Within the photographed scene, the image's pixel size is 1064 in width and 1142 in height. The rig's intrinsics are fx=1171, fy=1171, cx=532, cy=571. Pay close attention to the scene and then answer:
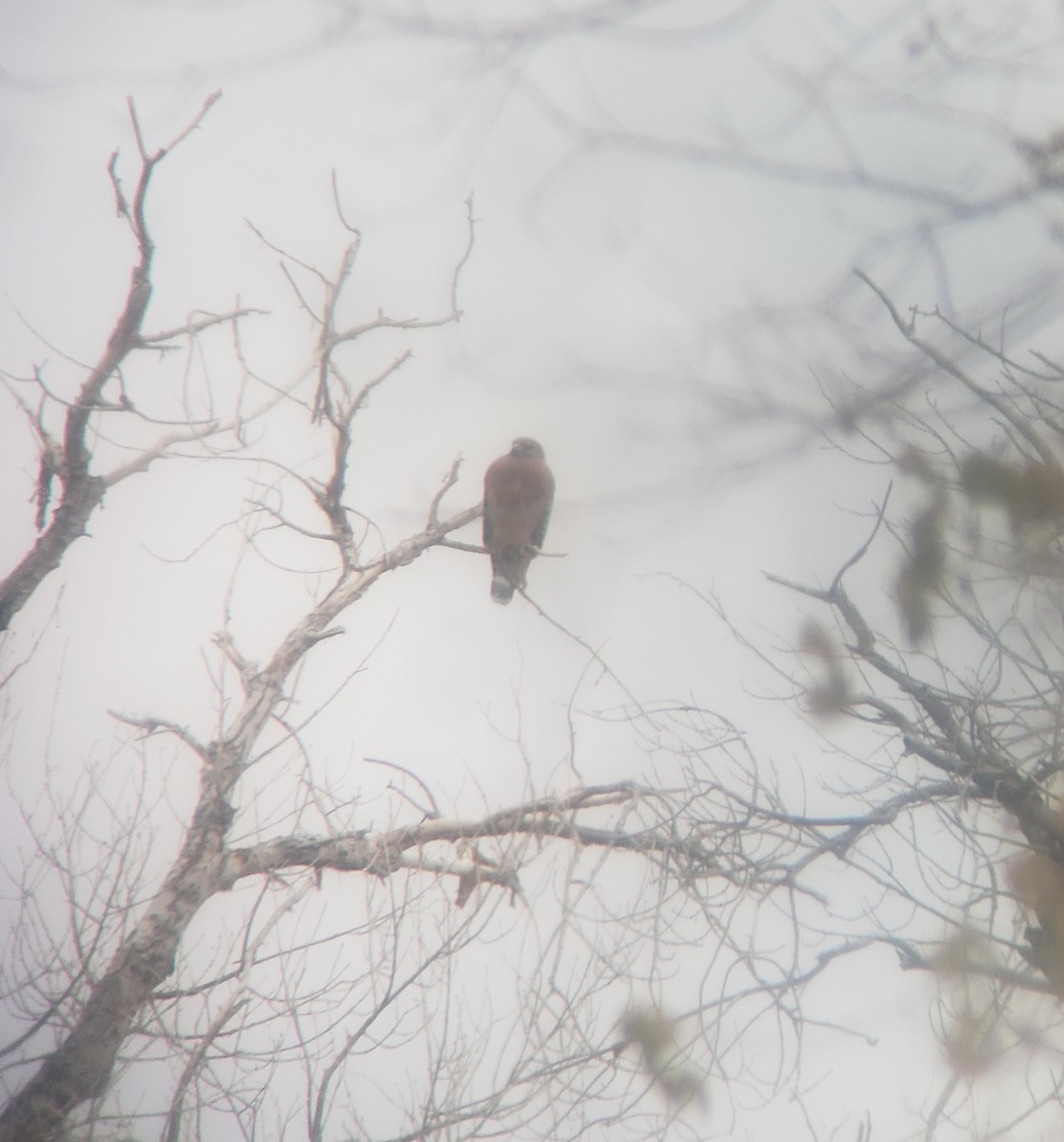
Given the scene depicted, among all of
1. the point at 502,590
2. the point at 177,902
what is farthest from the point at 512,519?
the point at 177,902

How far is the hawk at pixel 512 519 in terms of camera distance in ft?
21.9

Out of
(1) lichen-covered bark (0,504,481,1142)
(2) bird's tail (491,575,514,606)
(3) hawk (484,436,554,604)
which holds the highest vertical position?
(3) hawk (484,436,554,604)

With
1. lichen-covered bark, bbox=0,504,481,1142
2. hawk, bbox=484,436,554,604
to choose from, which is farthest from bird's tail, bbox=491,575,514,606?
lichen-covered bark, bbox=0,504,481,1142

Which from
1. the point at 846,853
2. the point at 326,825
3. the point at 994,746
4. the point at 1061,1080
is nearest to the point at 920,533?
the point at 1061,1080

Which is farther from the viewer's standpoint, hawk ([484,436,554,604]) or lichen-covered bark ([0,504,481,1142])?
hawk ([484,436,554,604])

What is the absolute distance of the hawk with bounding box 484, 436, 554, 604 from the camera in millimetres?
6684

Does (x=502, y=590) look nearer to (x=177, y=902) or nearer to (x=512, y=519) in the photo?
(x=512, y=519)

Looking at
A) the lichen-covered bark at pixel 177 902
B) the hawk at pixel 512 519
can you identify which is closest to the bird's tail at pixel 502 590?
Answer: the hawk at pixel 512 519

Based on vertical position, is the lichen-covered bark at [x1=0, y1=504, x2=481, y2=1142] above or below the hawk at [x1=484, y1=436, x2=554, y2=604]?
below

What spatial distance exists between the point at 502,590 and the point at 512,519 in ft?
1.36

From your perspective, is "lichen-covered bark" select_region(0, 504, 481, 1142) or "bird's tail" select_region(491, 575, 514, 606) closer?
"lichen-covered bark" select_region(0, 504, 481, 1142)

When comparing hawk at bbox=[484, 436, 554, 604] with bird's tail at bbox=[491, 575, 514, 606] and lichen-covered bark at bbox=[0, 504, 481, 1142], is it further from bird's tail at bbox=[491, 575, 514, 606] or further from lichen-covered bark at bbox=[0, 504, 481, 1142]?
lichen-covered bark at bbox=[0, 504, 481, 1142]

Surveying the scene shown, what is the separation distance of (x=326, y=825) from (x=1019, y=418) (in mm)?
A: 4053

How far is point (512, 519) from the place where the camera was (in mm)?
6680
